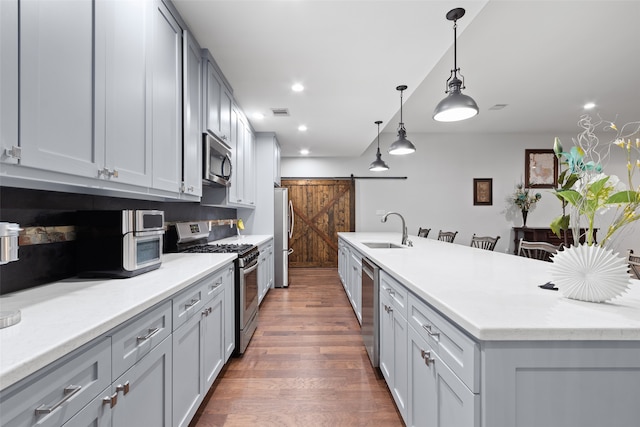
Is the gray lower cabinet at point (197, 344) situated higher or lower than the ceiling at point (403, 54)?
lower

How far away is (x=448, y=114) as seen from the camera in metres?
2.22

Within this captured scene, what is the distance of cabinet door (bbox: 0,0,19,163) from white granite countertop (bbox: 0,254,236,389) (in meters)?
0.49

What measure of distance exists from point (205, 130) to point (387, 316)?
6.54 ft

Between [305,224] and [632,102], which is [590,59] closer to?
[632,102]

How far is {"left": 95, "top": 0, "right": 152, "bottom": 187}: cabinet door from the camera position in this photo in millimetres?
1272

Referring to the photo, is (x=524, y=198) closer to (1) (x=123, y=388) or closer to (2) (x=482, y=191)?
(2) (x=482, y=191)

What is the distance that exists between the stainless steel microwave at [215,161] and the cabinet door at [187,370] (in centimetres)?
121

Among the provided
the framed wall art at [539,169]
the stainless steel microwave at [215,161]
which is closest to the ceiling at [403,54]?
the stainless steel microwave at [215,161]

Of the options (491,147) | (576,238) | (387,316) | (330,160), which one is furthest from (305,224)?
(576,238)

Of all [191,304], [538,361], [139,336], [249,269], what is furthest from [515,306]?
[249,269]

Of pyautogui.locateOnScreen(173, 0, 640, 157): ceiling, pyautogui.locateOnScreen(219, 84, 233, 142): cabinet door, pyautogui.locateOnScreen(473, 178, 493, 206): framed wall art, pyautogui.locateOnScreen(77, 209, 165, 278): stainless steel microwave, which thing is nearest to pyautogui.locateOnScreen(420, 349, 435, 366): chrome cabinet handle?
pyautogui.locateOnScreen(77, 209, 165, 278): stainless steel microwave

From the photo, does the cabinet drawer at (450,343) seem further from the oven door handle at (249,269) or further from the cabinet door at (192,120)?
the cabinet door at (192,120)

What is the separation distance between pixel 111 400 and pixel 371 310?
5.61ft

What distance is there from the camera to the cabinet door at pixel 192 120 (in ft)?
6.81
